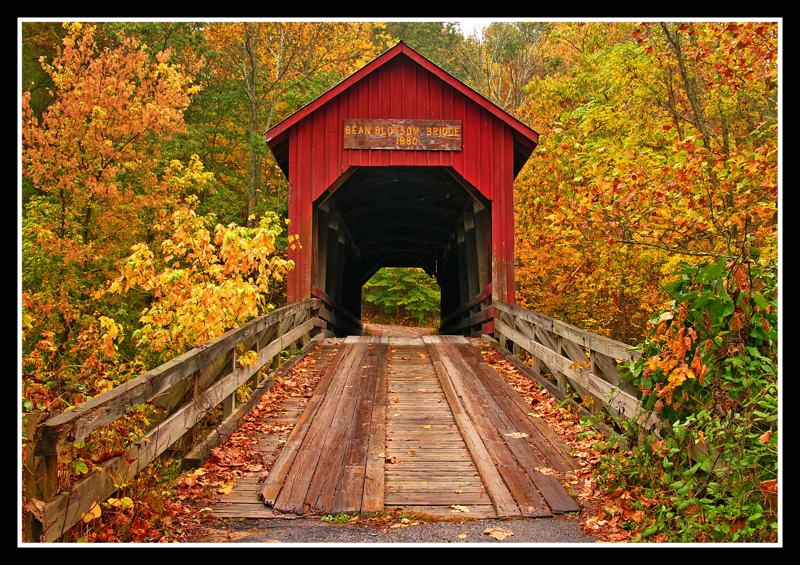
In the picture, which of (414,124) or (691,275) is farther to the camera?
(414,124)

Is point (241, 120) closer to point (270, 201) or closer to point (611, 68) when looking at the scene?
point (270, 201)

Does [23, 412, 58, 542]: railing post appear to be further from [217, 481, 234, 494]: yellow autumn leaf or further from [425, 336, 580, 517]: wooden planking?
[425, 336, 580, 517]: wooden planking

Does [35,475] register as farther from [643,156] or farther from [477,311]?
[477,311]

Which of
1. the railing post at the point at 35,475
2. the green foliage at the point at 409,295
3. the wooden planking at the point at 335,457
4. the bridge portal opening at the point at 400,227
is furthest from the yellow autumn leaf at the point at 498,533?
the green foliage at the point at 409,295

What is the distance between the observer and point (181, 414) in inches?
150

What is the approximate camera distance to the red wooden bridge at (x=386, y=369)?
3.33 meters

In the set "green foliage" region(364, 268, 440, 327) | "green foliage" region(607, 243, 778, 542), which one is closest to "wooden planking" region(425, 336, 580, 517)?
"green foliage" region(607, 243, 778, 542)

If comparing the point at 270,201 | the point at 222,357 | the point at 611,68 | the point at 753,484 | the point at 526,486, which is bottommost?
the point at 526,486

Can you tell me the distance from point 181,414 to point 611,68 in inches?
420

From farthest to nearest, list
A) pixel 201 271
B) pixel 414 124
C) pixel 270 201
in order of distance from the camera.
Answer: pixel 270 201 → pixel 414 124 → pixel 201 271

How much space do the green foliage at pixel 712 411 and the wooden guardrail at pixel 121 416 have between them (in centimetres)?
279

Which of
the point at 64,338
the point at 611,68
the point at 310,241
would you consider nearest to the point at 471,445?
the point at 310,241

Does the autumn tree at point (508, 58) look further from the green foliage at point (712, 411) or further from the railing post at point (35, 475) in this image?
the railing post at point (35, 475)

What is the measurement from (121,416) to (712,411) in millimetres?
3240
